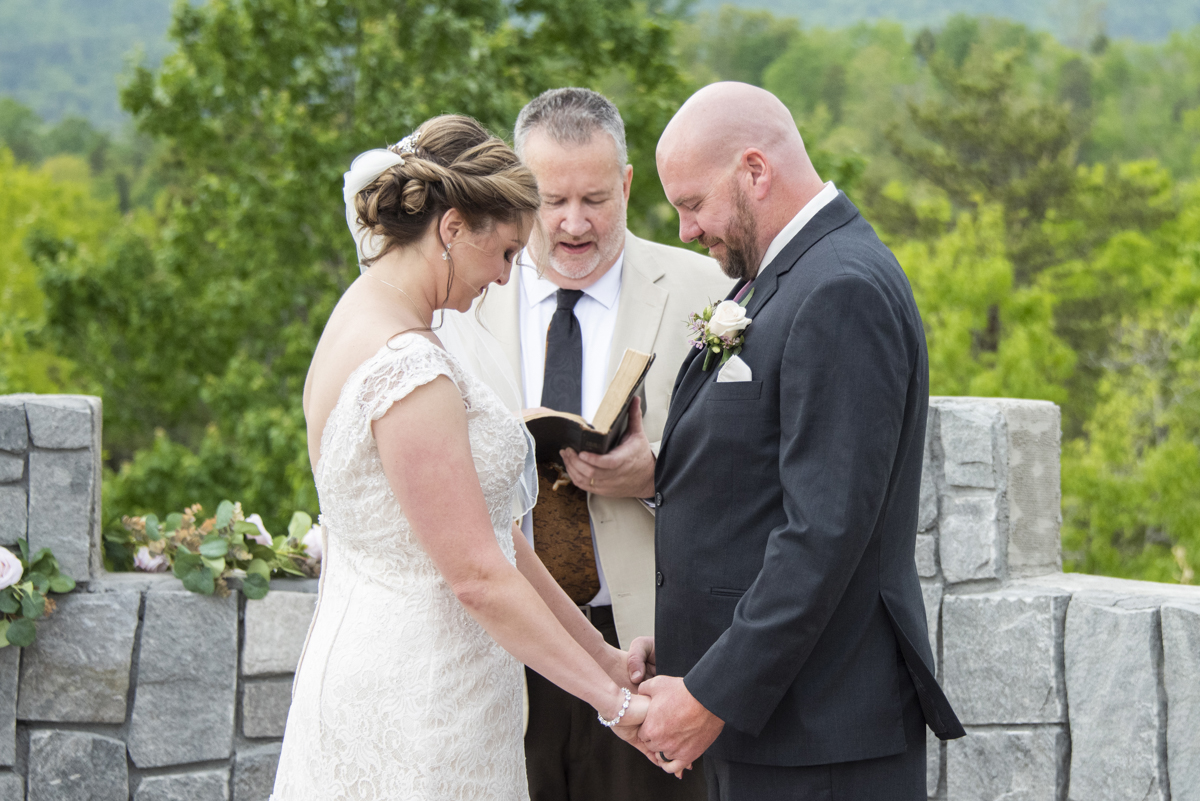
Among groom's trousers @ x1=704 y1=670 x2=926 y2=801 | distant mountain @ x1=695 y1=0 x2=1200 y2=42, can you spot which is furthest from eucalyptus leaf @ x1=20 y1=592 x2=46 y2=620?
distant mountain @ x1=695 y1=0 x2=1200 y2=42

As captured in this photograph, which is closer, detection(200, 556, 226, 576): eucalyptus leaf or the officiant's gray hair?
the officiant's gray hair

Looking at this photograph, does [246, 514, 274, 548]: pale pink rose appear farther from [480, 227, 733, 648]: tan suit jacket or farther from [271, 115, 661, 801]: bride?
[271, 115, 661, 801]: bride

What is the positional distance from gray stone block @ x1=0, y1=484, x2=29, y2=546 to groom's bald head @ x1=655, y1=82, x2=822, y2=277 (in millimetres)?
2011

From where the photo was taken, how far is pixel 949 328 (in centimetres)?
1814

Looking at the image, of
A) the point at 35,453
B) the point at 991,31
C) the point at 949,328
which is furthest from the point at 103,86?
the point at 35,453

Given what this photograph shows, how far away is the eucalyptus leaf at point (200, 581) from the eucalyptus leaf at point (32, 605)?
368 millimetres

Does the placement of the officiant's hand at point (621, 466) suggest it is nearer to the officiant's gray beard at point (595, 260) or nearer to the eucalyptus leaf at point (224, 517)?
the officiant's gray beard at point (595, 260)

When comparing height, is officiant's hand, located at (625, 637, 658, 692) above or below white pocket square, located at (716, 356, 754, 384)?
below

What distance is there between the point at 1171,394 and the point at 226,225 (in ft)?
48.9

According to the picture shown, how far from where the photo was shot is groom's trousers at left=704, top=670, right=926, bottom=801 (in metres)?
1.93

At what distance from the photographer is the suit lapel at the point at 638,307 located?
9.32 feet

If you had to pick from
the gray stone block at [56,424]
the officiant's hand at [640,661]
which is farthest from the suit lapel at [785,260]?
the gray stone block at [56,424]

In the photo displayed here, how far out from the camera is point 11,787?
9.71 feet

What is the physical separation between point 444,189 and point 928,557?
6.59 ft
